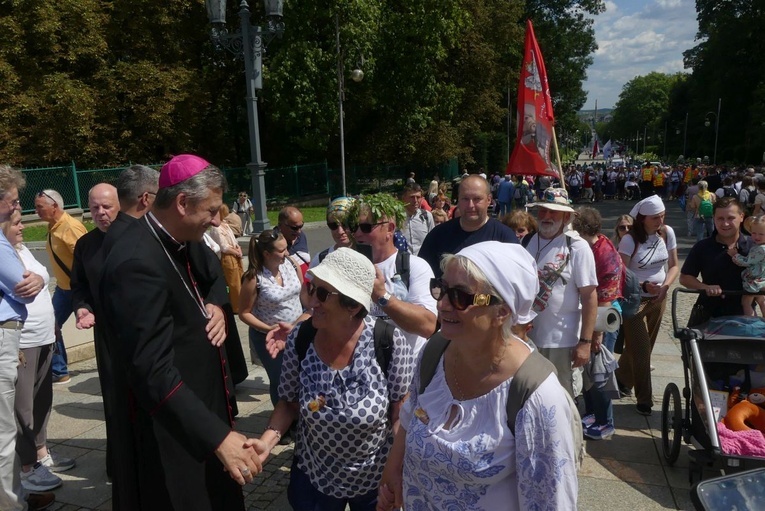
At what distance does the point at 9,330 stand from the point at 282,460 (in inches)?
80.6

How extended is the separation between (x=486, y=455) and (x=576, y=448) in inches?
12.3

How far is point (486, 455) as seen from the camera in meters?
1.85

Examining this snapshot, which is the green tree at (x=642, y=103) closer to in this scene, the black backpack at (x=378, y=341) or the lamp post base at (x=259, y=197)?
the lamp post base at (x=259, y=197)

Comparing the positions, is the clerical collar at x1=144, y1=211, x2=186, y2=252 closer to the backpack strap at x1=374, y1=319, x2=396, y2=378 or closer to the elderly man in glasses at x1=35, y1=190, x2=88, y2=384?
the backpack strap at x1=374, y1=319, x2=396, y2=378

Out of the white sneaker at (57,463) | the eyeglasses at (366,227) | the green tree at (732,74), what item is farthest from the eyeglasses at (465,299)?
the green tree at (732,74)

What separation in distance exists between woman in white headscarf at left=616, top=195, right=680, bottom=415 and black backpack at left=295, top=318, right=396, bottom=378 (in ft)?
11.3

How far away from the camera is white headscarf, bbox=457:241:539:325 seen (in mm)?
1927

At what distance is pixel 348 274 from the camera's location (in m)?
2.38

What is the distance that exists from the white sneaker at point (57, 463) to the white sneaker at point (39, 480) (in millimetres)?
161

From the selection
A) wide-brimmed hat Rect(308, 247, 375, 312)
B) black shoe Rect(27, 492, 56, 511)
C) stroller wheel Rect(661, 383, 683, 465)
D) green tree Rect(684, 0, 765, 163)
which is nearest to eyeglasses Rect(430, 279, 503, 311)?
wide-brimmed hat Rect(308, 247, 375, 312)

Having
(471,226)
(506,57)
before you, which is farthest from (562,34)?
(471,226)

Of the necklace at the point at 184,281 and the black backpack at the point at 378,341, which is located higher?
the necklace at the point at 184,281

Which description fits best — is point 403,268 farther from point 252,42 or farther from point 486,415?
A: point 252,42

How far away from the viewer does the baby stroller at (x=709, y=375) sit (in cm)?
363
